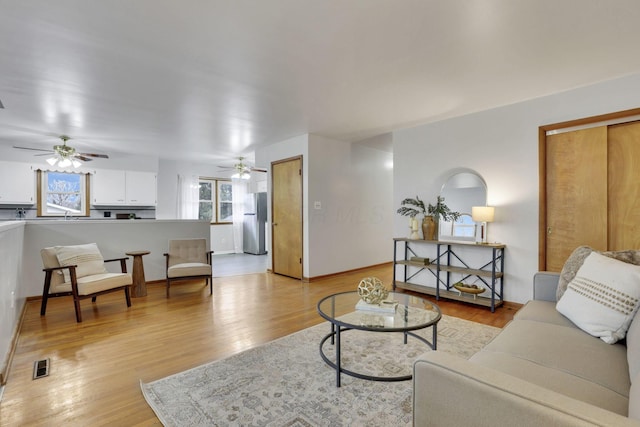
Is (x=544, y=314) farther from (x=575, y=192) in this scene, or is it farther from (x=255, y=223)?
(x=255, y=223)

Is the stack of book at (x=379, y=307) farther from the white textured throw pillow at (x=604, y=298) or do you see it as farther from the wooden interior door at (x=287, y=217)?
the wooden interior door at (x=287, y=217)

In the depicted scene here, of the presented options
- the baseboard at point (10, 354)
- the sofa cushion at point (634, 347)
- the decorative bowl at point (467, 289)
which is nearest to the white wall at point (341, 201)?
the decorative bowl at point (467, 289)

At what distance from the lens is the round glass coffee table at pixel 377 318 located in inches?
78.5

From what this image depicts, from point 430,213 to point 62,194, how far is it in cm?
716

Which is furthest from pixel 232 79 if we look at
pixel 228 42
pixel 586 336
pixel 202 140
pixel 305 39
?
pixel 586 336

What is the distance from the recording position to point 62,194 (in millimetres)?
6328

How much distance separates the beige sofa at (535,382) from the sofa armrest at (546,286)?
0.50 m

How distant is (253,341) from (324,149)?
359 cm

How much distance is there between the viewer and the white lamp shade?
3686 mm

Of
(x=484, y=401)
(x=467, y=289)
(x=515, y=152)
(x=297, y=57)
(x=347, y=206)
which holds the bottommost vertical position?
(x=467, y=289)

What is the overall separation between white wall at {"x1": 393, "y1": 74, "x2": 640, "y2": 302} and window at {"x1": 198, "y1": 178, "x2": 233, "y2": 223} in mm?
6191

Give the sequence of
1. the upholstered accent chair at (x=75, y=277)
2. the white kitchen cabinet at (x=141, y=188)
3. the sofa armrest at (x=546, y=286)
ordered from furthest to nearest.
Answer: the white kitchen cabinet at (x=141, y=188) → the upholstered accent chair at (x=75, y=277) → the sofa armrest at (x=546, y=286)

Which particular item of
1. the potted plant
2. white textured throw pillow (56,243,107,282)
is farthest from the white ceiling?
white textured throw pillow (56,243,107,282)

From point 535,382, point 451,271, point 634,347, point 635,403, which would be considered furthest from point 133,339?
point 451,271
